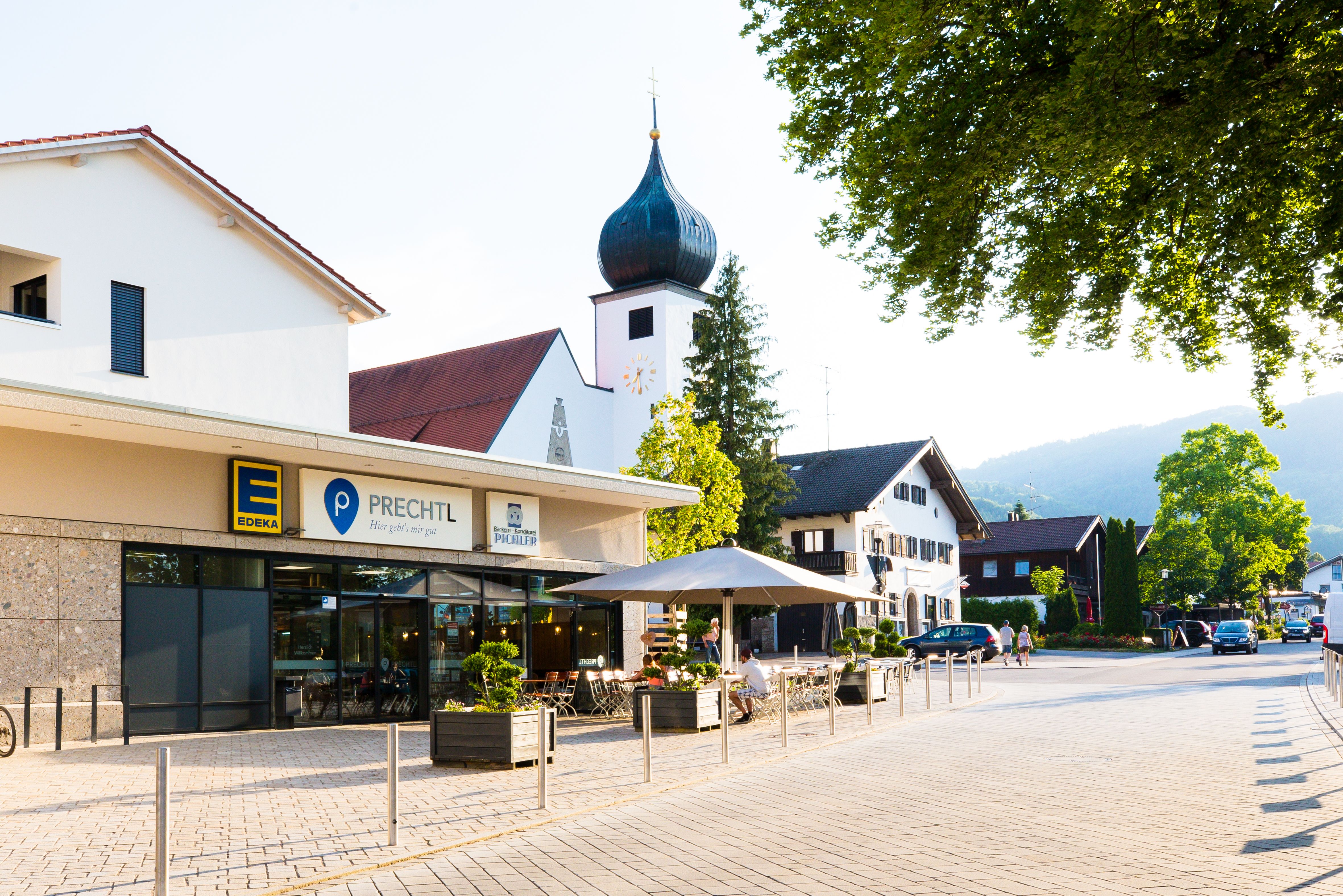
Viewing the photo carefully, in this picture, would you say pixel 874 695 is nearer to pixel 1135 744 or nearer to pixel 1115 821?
pixel 1135 744

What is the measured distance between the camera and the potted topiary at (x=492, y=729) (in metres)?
12.8

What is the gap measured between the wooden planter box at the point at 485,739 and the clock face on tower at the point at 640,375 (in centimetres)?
4495

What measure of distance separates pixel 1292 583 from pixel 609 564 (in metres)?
89.9

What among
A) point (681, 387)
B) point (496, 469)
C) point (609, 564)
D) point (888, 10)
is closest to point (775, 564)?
point (496, 469)

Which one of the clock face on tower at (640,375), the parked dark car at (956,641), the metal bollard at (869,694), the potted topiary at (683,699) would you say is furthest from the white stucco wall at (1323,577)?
the potted topiary at (683,699)

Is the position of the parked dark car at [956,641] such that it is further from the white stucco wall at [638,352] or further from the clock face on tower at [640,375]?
the clock face on tower at [640,375]

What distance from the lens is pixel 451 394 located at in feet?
166

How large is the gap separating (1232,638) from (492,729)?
43.5 m

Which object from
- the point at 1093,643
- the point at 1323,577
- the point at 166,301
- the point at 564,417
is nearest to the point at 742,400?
the point at 564,417

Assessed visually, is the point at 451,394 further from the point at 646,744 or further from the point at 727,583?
the point at 646,744

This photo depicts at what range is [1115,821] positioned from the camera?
912 centimetres

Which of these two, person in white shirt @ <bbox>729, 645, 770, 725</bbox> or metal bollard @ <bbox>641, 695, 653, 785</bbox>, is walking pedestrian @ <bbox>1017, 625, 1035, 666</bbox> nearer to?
person in white shirt @ <bbox>729, 645, 770, 725</bbox>

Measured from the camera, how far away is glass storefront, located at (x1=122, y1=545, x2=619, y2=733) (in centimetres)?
1714

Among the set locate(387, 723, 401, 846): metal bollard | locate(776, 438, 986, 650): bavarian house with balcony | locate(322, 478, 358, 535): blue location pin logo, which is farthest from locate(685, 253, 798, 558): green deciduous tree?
locate(387, 723, 401, 846): metal bollard
